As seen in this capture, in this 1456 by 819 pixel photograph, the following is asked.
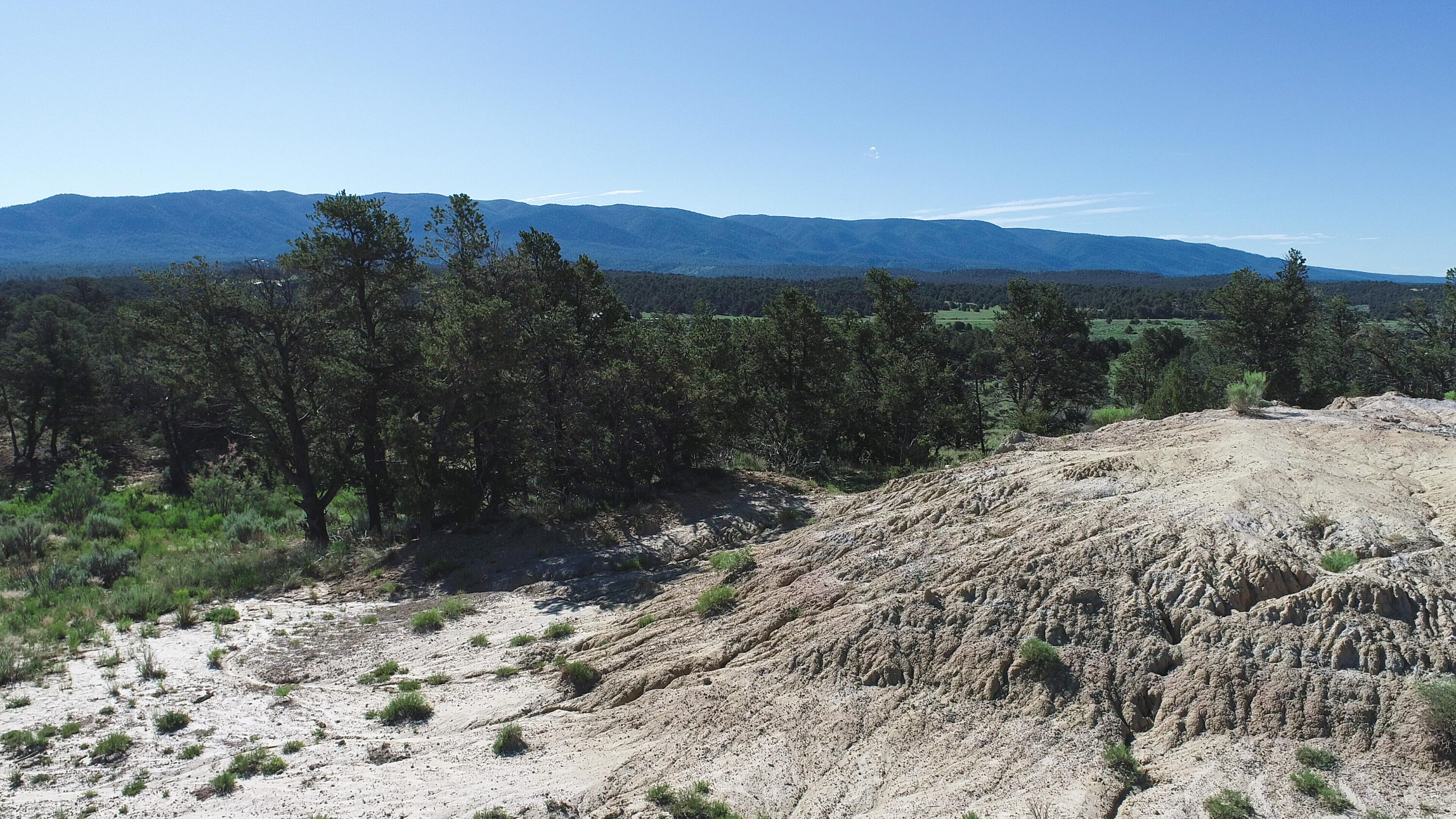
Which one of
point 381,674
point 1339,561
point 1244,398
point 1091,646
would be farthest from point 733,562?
point 1244,398

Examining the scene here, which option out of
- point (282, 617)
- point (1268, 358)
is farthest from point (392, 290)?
point (1268, 358)

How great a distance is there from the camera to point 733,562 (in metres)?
13.0

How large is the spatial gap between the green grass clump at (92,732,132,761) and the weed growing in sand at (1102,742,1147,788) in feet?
36.0

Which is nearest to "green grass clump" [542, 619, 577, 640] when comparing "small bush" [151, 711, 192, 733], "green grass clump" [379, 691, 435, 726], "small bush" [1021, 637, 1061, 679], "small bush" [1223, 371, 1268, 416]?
"green grass clump" [379, 691, 435, 726]

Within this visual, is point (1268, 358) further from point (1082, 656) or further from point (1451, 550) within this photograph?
point (1082, 656)

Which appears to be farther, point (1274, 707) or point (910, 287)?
point (910, 287)

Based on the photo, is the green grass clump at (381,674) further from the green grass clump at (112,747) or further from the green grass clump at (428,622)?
the green grass clump at (112,747)

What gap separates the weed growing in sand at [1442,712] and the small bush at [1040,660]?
288cm

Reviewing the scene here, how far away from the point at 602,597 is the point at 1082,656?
27.3 ft

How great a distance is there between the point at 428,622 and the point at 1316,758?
12256 mm

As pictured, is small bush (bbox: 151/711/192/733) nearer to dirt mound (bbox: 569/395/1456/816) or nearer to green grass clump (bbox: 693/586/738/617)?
dirt mound (bbox: 569/395/1456/816)

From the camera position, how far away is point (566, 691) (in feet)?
32.9

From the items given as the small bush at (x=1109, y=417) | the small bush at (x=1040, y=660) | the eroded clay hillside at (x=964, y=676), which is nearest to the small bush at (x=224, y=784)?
the eroded clay hillside at (x=964, y=676)

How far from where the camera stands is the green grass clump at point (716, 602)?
1130 centimetres
